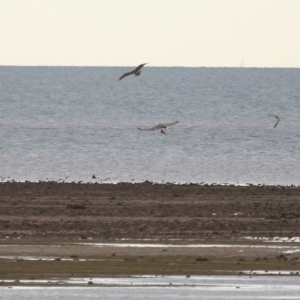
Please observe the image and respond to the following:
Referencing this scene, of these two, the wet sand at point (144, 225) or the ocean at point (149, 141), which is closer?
the wet sand at point (144, 225)

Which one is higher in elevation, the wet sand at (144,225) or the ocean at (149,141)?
the ocean at (149,141)

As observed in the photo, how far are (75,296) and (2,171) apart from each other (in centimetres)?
2960

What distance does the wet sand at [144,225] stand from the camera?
2341 cm

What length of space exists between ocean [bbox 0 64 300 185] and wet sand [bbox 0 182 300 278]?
266 inches

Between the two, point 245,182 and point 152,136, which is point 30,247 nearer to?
point 245,182

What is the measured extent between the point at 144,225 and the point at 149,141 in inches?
1524

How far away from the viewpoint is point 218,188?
128 feet

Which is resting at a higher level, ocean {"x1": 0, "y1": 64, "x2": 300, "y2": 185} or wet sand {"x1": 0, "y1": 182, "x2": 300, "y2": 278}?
ocean {"x1": 0, "y1": 64, "x2": 300, "y2": 185}

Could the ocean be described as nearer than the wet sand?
No

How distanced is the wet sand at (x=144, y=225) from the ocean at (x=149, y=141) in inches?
266

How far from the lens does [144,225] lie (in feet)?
97.7

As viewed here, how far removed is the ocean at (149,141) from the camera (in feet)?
161

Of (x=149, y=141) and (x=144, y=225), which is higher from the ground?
(x=149, y=141)

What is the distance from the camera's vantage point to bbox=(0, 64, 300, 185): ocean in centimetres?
4922
